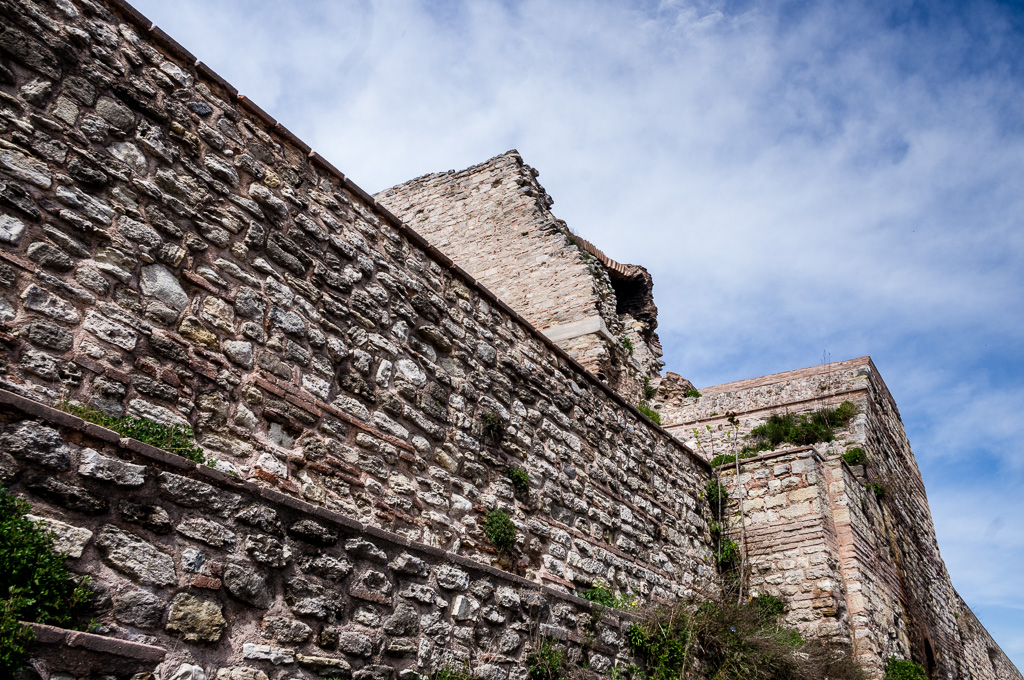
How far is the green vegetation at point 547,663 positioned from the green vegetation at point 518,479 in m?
1.26

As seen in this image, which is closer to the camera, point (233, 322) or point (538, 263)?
point (233, 322)

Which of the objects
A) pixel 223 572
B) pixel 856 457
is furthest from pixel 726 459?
pixel 223 572

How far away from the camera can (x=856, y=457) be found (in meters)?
10.2

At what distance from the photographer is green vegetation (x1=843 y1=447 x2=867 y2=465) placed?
1017 cm

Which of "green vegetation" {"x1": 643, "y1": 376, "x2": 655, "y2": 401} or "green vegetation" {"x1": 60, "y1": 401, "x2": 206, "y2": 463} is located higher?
"green vegetation" {"x1": 643, "y1": 376, "x2": 655, "y2": 401}

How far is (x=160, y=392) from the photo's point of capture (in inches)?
142

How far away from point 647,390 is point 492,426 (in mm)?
6699

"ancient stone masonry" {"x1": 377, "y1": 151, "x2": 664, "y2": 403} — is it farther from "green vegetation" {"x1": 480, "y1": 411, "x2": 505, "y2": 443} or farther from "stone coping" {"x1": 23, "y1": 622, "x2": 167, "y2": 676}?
"stone coping" {"x1": 23, "y1": 622, "x2": 167, "y2": 676}

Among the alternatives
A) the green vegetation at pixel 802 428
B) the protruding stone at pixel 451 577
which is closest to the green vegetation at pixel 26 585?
the protruding stone at pixel 451 577

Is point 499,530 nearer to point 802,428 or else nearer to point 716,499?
point 716,499

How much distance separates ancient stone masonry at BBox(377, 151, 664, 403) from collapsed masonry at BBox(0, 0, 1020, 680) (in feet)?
11.4

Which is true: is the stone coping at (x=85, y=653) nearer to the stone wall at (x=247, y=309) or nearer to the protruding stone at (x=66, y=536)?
the protruding stone at (x=66, y=536)

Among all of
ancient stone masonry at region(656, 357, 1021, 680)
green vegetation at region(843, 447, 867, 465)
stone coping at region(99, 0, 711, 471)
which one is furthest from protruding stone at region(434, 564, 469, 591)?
green vegetation at region(843, 447, 867, 465)

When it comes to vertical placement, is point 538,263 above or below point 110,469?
above
